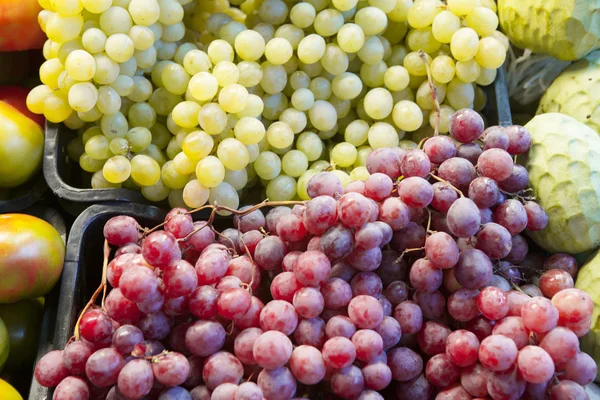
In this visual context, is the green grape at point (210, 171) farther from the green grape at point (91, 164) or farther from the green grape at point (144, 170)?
the green grape at point (91, 164)

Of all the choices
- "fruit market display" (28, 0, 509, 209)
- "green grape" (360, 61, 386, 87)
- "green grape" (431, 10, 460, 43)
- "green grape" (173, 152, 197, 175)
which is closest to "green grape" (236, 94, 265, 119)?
"fruit market display" (28, 0, 509, 209)

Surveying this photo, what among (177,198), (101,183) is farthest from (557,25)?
(101,183)

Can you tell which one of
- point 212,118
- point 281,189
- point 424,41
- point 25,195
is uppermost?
point 424,41

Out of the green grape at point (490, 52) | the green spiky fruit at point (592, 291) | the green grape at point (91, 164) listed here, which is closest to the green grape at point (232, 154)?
the green grape at point (91, 164)

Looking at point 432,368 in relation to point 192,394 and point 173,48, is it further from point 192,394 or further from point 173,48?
point 173,48

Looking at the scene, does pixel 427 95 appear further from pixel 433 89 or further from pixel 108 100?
pixel 108 100

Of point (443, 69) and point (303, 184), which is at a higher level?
point (443, 69)

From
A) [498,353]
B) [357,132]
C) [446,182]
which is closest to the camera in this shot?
[498,353]

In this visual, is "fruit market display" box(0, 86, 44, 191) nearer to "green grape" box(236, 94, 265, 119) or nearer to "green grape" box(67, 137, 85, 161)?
"green grape" box(67, 137, 85, 161)

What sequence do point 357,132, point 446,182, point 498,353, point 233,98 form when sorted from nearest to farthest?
point 498,353 < point 446,182 < point 233,98 < point 357,132
